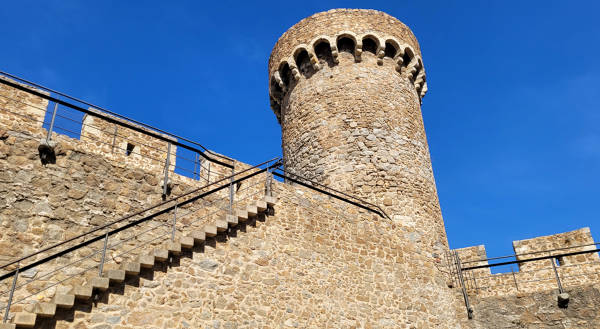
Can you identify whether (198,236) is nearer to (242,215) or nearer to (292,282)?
(242,215)

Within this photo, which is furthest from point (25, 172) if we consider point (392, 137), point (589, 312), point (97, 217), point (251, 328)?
point (589, 312)

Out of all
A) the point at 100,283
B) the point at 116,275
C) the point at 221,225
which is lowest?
the point at 100,283

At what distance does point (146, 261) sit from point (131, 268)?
0.86 feet

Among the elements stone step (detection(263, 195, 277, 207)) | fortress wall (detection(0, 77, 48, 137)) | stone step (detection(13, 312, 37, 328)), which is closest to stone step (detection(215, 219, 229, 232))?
stone step (detection(263, 195, 277, 207))

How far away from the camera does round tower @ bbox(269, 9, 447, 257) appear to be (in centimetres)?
1298

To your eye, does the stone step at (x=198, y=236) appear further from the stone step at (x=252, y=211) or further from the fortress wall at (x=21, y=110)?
the fortress wall at (x=21, y=110)

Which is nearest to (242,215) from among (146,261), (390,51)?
(146,261)

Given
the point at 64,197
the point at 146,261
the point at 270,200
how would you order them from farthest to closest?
the point at 270,200, the point at 64,197, the point at 146,261

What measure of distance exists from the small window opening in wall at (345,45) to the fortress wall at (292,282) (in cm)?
582

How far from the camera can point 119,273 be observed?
23.3 feet

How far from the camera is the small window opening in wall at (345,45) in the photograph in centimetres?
1536

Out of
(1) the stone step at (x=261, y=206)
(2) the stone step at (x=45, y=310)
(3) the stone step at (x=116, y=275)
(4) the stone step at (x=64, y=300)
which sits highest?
(1) the stone step at (x=261, y=206)

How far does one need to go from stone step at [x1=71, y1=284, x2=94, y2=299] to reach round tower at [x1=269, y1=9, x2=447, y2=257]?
741cm

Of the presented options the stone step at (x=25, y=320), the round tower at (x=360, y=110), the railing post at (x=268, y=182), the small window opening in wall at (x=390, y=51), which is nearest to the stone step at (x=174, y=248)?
the stone step at (x=25, y=320)
